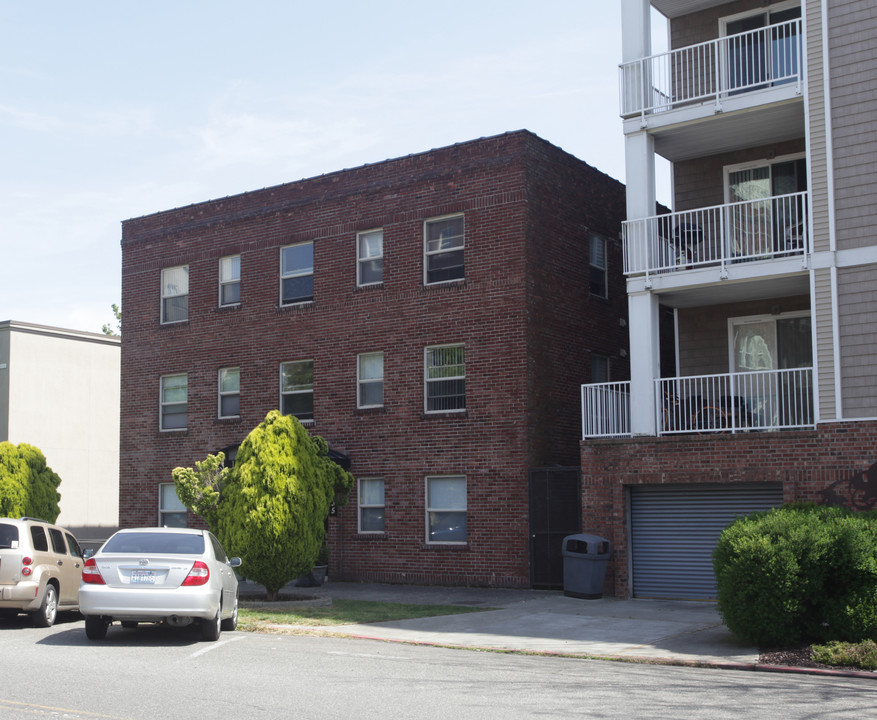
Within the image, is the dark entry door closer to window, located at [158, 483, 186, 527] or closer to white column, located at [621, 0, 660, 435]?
white column, located at [621, 0, 660, 435]

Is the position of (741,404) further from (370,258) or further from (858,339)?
(370,258)

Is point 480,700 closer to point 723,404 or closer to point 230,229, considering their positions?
point 723,404

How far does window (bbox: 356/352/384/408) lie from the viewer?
24547mm

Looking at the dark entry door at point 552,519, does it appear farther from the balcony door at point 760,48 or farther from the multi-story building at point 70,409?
the multi-story building at point 70,409

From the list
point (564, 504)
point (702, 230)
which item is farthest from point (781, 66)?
point (564, 504)

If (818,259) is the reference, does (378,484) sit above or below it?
below

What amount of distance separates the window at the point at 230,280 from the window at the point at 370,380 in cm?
445

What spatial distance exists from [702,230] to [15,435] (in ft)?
80.4

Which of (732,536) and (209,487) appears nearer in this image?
(732,536)

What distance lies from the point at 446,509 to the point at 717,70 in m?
10.5

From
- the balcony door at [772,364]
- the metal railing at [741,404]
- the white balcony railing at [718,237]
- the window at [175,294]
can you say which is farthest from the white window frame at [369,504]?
the balcony door at [772,364]

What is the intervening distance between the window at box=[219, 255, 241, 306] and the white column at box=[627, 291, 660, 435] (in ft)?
37.7

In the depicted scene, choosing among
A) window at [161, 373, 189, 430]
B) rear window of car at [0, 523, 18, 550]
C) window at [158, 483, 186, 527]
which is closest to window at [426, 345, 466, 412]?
window at [161, 373, 189, 430]

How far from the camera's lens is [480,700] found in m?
9.41
